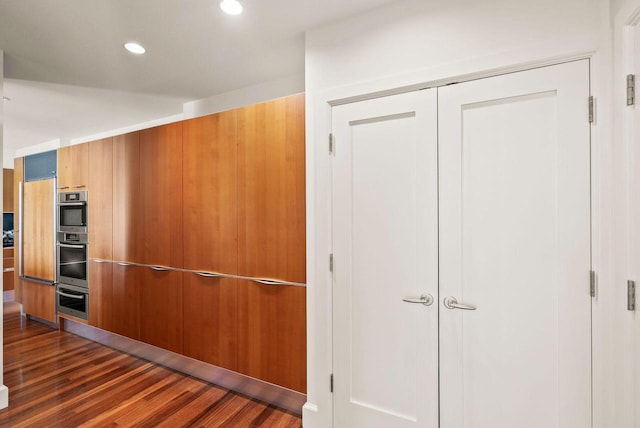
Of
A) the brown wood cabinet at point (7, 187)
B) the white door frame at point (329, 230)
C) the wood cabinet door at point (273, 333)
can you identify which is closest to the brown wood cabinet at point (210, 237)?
the wood cabinet door at point (273, 333)

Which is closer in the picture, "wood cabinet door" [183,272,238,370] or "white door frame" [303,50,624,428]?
"white door frame" [303,50,624,428]

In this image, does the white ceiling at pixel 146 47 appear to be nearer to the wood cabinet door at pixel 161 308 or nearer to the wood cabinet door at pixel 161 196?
the wood cabinet door at pixel 161 196

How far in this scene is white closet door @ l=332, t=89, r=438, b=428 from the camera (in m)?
1.62

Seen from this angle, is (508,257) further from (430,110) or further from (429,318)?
(430,110)

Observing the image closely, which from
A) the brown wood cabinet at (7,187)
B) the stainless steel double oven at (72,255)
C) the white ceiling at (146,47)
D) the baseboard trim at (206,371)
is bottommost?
the baseboard trim at (206,371)

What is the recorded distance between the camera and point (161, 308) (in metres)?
2.79

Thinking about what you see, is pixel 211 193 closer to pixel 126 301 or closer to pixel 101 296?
pixel 126 301

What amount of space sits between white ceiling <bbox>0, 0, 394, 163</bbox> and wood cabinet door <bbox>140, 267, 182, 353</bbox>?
181cm

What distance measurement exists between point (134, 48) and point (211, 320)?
2194 mm

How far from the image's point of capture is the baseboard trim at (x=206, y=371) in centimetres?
220

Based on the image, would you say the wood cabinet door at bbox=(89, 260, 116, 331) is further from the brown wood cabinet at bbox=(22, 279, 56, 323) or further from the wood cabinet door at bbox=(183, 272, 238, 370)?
the wood cabinet door at bbox=(183, 272, 238, 370)

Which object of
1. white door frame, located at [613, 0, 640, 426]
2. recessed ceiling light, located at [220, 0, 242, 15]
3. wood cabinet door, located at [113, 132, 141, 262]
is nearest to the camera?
white door frame, located at [613, 0, 640, 426]

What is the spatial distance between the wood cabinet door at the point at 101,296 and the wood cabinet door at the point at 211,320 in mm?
1182

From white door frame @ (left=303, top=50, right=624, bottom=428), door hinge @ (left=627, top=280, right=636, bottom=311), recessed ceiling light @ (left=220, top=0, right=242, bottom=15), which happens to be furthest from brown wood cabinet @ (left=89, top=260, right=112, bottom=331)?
door hinge @ (left=627, top=280, right=636, bottom=311)
